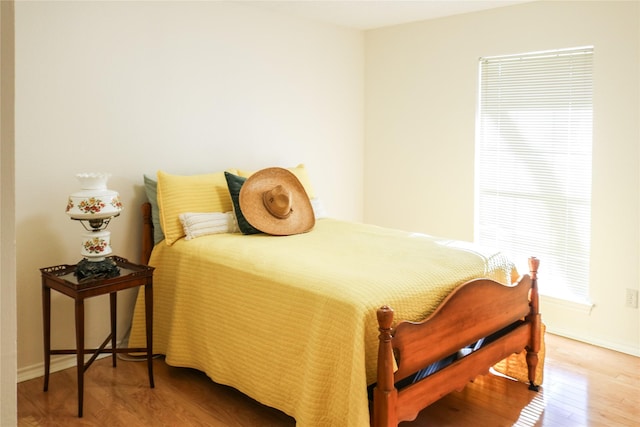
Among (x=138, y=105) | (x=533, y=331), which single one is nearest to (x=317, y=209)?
(x=138, y=105)

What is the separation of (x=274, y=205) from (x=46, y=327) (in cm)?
139

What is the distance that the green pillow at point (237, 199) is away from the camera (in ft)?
11.0

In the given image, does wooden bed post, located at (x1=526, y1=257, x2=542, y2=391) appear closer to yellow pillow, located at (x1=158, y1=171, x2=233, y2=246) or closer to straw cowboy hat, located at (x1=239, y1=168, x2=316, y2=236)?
straw cowboy hat, located at (x1=239, y1=168, x2=316, y2=236)

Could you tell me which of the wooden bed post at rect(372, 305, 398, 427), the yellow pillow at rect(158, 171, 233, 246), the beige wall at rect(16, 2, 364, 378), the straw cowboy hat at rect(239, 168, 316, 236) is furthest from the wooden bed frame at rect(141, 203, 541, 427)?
the beige wall at rect(16, 2, 364, 378)

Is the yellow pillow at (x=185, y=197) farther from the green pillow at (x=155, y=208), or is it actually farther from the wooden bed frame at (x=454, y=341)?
the wooden bed frame at (x=454, y=341)

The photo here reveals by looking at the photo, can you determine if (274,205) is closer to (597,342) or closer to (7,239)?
(597,342)


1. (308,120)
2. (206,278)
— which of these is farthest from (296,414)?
(308,120)

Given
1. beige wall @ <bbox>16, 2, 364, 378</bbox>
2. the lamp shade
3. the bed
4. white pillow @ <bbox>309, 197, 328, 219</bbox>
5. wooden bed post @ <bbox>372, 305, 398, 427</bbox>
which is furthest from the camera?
white pillow @ <bbox>309, 197, 328, 219</bbox>

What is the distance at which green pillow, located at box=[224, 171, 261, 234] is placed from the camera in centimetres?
334

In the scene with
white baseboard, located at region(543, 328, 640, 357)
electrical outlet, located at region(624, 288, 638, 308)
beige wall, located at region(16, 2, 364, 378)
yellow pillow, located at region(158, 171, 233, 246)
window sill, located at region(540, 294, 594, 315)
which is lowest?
white baseboard, located at region(543, 328, 640, 357)

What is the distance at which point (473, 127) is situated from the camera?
13.9 feet

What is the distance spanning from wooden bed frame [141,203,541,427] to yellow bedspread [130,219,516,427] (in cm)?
9

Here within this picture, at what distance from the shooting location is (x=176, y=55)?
358 centimetres

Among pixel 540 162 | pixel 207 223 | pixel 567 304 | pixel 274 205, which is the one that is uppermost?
pixel 540 162
